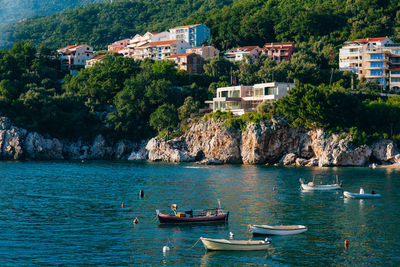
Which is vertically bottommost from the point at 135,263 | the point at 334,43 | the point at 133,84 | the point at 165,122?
the point at 135,263

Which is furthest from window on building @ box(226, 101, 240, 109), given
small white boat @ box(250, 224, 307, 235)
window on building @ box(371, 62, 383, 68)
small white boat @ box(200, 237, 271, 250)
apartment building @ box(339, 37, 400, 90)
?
small white boat @ box(200, 237, 271, 250)

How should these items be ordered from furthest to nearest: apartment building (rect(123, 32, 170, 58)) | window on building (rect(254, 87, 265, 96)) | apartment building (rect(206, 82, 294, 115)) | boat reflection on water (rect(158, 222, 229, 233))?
apartment building (rect(123, 32, 170, 58))
window on building (rect(254, 87, 265, 96))
apartment building (rect(206, 82, 294, 115))
boat reflection on water (rect(158, 222, 229, 233))

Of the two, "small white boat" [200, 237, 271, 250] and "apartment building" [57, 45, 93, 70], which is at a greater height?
"apartment building" [57, 45, 93, 70]

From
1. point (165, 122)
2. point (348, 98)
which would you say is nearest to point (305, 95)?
point (348, 98)

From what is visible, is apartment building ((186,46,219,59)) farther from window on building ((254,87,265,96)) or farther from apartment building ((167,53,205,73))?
window on building ((254,87,265,96))

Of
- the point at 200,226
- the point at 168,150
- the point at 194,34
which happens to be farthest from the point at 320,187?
the point at 194,34

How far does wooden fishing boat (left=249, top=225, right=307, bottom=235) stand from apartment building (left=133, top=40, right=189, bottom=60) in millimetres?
118305

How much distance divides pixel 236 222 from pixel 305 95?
5451 cm

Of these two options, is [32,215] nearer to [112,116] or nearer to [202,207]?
[202,207]

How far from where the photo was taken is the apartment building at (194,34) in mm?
161375

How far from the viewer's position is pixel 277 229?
38.2 meters

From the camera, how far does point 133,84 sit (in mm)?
123000

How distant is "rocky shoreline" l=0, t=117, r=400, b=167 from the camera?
91.5m

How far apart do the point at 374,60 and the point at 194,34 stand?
59.1 metres
